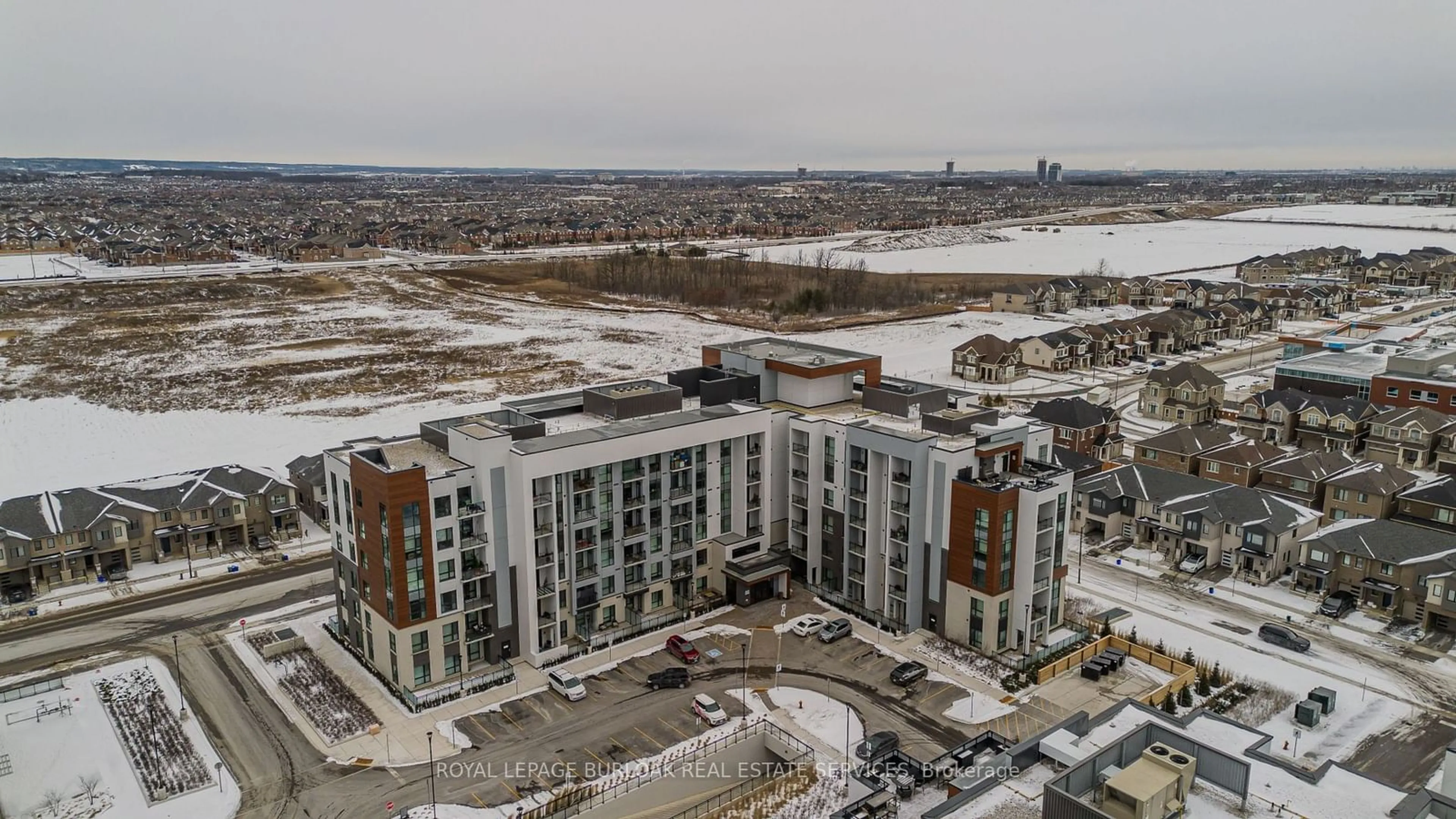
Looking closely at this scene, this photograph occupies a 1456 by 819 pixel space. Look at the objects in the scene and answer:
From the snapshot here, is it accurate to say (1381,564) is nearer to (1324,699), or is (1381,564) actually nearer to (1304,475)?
(1304,475)

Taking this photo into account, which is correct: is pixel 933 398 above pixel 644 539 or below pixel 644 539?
above

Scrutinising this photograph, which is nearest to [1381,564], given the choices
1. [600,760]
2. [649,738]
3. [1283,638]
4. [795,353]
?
[1283,638]

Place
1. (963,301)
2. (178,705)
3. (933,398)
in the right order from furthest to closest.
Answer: (963,301) → (933,398) → (178,705)

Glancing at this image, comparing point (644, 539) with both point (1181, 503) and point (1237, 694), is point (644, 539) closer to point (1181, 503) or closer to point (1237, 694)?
point (1237, 694)

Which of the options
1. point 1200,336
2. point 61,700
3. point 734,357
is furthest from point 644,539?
point 1200,336

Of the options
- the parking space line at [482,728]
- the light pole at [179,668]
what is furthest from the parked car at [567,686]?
the light pole at [179,668]
